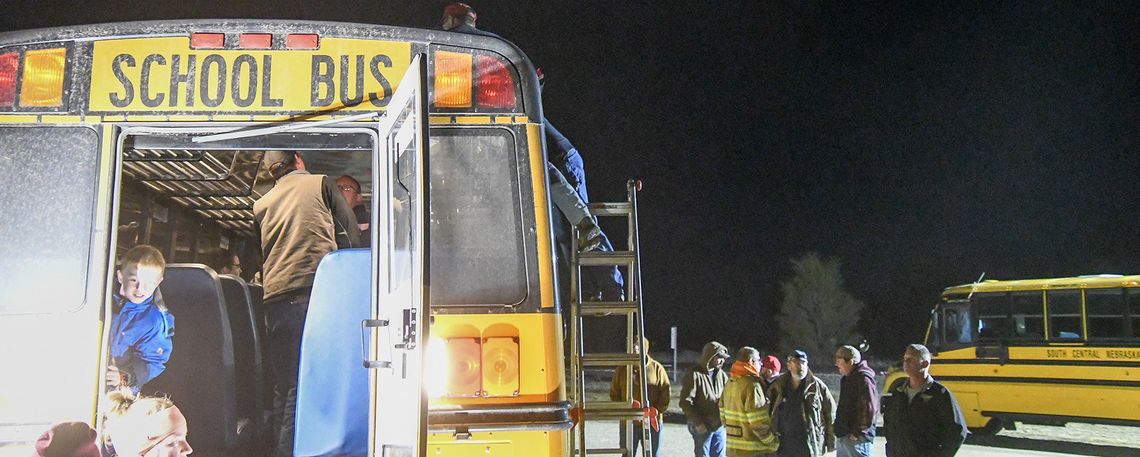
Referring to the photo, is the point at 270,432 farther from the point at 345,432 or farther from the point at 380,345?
the point at 380,345

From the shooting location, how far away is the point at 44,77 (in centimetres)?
395

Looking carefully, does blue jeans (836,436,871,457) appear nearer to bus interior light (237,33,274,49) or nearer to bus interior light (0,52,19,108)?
bus interior light (237,33,274,49)

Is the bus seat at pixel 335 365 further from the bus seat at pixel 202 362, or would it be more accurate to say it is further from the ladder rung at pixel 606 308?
the ladder rung at pixel 606 308

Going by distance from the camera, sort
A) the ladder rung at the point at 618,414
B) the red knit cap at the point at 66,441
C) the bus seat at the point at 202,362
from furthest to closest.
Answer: the ladder rung at the point at 618,414 → the bus seat at the point at 202,362 → the red knit cap at the point at 66,441

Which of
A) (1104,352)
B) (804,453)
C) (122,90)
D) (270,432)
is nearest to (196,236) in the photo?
(270,432)

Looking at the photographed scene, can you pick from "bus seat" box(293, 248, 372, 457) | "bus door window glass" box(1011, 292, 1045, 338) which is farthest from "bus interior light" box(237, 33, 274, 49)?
"bus door window glass" box(1011, 292, 1045, 338)

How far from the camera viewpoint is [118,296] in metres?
4.54

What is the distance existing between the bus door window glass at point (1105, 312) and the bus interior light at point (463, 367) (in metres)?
14.9

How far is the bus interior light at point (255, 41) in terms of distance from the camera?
4.05 meters

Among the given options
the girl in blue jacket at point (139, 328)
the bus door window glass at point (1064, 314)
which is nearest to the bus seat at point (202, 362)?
the girl in blue jacket at point (139, 328)

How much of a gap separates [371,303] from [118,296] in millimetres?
1388

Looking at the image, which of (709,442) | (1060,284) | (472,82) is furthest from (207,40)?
(1060,284)

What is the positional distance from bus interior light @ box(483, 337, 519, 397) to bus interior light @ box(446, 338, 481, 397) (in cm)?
4

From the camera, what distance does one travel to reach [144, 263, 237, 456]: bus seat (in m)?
4.53
